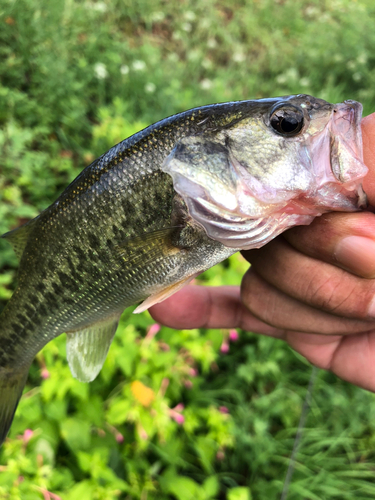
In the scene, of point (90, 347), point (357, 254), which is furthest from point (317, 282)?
point (90, 347)

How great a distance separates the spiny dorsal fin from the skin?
1.02ft

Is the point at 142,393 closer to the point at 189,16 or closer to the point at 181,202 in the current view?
the point at 181,202

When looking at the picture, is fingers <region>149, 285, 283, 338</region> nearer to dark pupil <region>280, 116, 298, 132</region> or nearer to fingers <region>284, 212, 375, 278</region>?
fingers <region>284, 212, 375, 278</region>

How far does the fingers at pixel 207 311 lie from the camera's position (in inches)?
69.3

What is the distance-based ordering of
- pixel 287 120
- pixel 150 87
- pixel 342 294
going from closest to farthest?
pixel 287 120 → pixel 342 294 → pixel 150 87

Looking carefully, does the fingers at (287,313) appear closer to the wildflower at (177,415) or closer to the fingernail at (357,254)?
the fingernail at (357,254)

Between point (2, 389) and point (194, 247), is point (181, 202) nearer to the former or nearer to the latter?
point (194, 247)

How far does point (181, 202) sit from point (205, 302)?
0.84 m

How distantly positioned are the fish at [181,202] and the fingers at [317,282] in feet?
0.59

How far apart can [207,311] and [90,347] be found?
2.04 ft

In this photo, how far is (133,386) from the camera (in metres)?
2.05

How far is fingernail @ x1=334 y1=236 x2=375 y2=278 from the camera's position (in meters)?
1.06

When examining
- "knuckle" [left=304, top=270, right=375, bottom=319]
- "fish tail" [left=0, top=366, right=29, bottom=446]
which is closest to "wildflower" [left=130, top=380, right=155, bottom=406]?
"fish tail" [left=0, top=366, right=29, bottom=446]

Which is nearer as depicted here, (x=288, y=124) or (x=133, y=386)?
(x=288, y=124)
